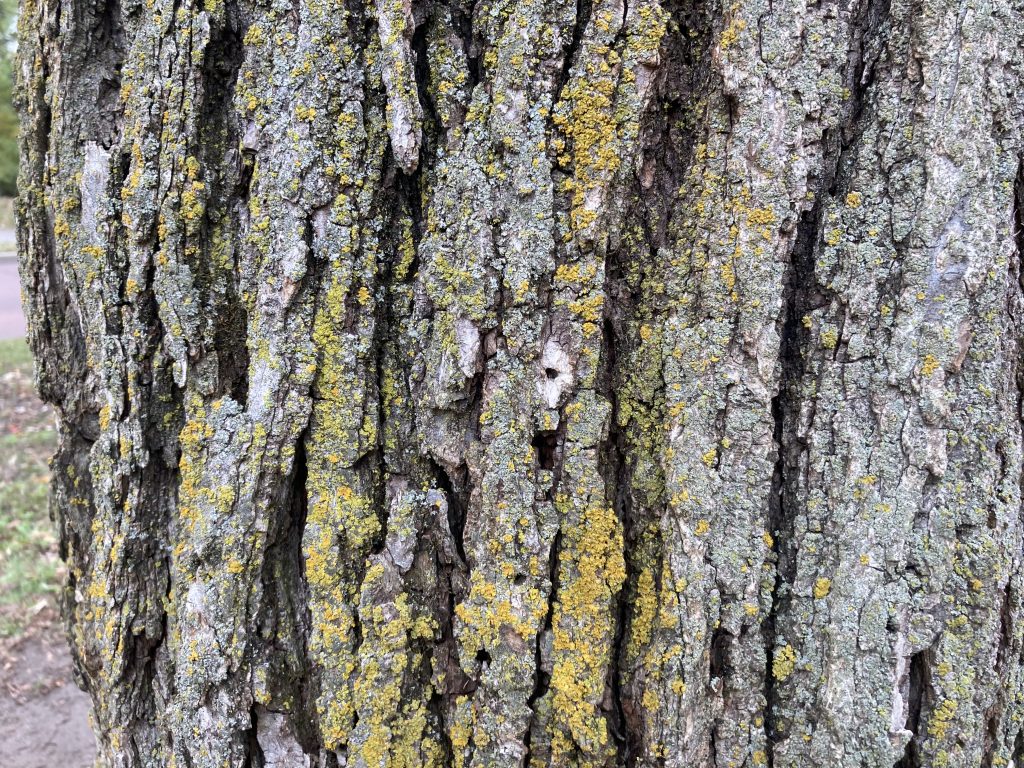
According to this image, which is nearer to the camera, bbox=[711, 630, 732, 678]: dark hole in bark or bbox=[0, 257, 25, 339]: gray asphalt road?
bbox=[711, 630, 732, 678]: dark hole in bark

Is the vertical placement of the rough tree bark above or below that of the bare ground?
above

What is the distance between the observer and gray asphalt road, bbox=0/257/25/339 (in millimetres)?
10109

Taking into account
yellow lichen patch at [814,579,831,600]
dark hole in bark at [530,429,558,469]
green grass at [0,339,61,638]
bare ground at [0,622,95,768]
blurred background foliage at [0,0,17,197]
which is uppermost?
blurred background foliage at [0,0,17,197]

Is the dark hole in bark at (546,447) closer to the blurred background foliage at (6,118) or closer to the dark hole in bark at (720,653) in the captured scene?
the dark hole in bark at (720,653)

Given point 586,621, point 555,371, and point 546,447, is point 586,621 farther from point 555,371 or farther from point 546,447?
point 555,371

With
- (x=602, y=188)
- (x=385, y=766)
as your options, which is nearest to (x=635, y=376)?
(x=602, y=188)

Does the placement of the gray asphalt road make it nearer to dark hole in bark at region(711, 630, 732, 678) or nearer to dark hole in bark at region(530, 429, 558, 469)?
dark hole in bark at region(530, 429, 558, 469)

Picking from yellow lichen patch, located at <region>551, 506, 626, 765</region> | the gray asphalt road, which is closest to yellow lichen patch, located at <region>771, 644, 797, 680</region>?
yellow lichen patch, located at <region>551, 506, 626, 765</region>

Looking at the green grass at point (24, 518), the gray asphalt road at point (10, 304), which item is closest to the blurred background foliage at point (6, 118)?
the gray asphalt road at point (10, 304)

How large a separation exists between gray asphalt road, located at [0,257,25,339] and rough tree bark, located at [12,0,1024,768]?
27.7 ft

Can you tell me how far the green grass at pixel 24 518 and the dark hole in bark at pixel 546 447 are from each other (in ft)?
9.90

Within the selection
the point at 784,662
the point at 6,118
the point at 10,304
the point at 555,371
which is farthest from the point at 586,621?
the point at 6,118

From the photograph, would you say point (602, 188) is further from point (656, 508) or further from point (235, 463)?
point (235, 463)

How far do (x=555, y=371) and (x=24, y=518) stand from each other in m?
5.24
